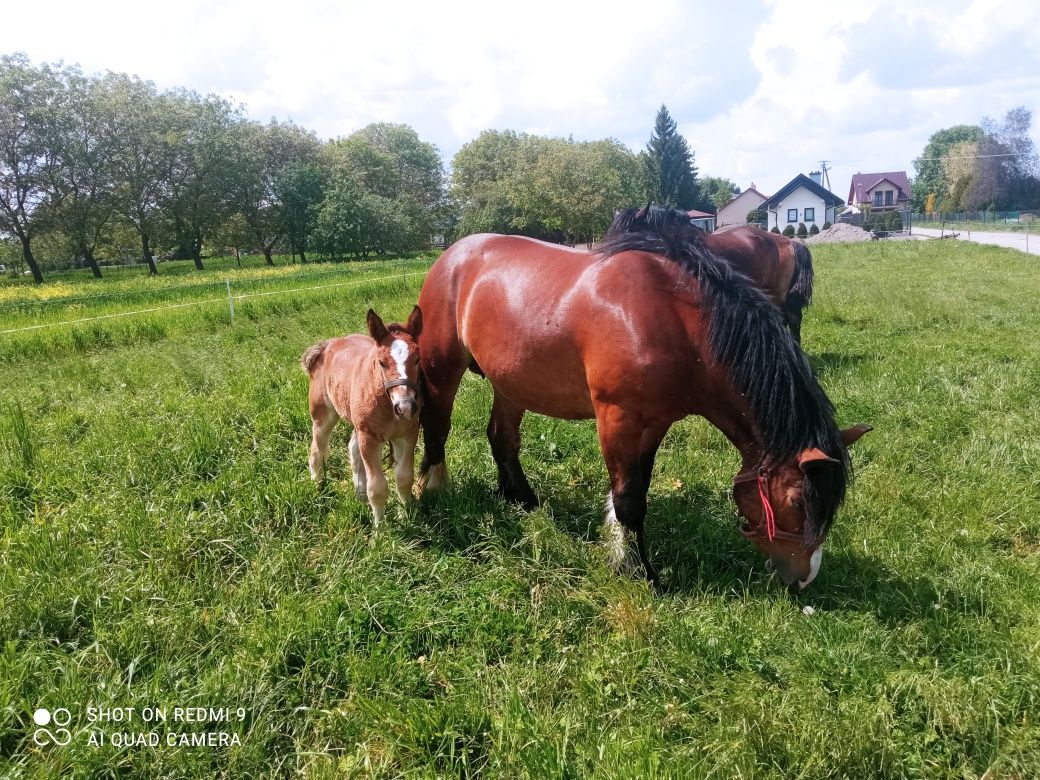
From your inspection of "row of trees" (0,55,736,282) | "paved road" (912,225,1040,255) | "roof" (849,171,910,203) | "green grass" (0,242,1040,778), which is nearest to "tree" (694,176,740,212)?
"roof" (849,171,910,203)

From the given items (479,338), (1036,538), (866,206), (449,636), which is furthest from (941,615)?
(866,206)

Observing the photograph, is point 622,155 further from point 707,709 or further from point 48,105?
point 707,709

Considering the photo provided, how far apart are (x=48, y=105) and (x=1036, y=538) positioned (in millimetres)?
43350

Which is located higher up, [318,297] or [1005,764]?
[318,297]

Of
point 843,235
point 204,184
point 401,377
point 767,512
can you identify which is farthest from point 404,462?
point 843,235

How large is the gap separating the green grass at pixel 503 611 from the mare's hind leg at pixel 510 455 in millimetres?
176

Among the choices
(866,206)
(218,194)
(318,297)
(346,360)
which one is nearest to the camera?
(346,360)

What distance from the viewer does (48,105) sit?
3180cm

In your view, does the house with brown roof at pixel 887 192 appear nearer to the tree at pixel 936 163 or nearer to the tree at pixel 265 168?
the tree at pixel 936 163

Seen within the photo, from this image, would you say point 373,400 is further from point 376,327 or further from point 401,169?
point 401,169

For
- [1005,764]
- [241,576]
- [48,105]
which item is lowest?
[1005,764]

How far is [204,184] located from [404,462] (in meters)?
44.6

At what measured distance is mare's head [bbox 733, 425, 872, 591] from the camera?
2787mm

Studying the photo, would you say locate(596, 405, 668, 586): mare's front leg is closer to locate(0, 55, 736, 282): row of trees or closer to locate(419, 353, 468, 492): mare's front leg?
locate(419, 353, 468, 492): mare's front leg
